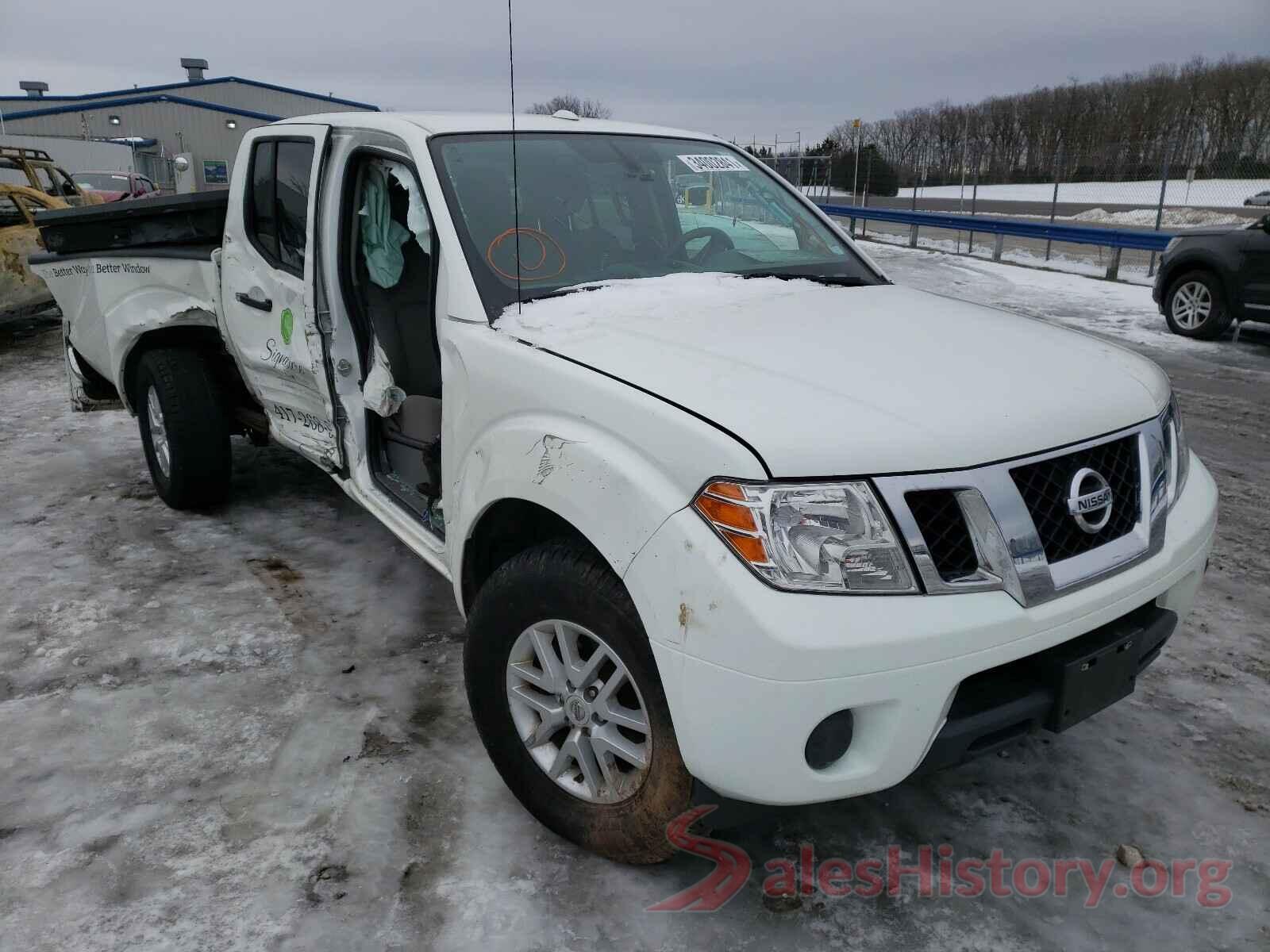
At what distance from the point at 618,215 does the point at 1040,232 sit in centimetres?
1398

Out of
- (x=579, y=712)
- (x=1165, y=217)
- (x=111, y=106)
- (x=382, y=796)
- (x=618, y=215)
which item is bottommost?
(x=382, y=796)

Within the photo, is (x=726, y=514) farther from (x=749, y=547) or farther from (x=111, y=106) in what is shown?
(x=111, y=106)

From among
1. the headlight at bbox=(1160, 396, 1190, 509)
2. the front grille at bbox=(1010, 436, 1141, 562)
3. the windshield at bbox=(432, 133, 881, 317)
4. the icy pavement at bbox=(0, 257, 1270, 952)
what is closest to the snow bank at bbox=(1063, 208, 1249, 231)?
the icy pavement at bbox=(0, 257, 1270, 952)

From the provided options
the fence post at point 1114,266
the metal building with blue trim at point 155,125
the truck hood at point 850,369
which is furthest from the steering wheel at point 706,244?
the metal building with blue trim at point 155,125

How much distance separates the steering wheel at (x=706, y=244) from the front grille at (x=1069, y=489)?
1.51 meters

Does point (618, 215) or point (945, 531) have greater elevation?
point (618, 215)

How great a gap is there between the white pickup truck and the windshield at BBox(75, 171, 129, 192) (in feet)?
54.1

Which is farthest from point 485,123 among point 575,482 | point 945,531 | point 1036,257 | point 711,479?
point 1036,257

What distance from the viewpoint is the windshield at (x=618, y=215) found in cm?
282

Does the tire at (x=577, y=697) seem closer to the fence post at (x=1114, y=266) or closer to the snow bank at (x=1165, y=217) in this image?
the fence post at (x=1114, y=266)

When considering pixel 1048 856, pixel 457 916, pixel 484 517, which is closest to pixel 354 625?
pixel 484 517

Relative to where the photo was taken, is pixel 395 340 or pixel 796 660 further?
pixel 395 340

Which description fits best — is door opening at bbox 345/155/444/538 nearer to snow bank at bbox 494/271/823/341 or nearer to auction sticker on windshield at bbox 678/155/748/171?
snow bank at bbox 494/271/823/341

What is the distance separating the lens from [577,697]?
2221 millimetres
